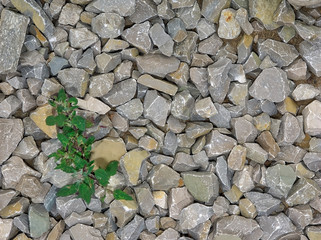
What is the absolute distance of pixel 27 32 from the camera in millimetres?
2213

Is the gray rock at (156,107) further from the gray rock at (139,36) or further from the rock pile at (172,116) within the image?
the gray rock at (139,36)

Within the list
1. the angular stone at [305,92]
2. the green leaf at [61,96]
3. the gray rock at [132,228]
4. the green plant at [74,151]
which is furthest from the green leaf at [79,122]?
the angular stone at [305,92]

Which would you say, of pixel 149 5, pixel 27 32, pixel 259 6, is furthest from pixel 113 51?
pixel 259 6

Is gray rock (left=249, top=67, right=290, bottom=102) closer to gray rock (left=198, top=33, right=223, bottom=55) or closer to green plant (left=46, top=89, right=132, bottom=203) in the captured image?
gray rock (left=198, top=33, right=223, bottom=55)

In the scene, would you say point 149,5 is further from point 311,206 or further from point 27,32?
point 311,206

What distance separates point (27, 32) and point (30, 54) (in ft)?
0.39

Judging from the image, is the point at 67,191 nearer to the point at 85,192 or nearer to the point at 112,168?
the point at 85,192

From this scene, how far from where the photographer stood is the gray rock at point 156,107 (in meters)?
2.22

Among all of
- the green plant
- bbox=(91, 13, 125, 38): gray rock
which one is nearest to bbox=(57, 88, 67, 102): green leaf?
the green plant

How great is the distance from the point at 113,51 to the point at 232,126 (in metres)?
0.74

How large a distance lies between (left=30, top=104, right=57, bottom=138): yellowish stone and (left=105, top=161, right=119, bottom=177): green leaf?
0.31 meters

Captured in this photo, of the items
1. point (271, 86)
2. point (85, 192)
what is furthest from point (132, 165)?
point (271, 86)

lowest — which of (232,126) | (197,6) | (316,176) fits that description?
(316,176)

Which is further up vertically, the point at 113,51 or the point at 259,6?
the point at 259,6
